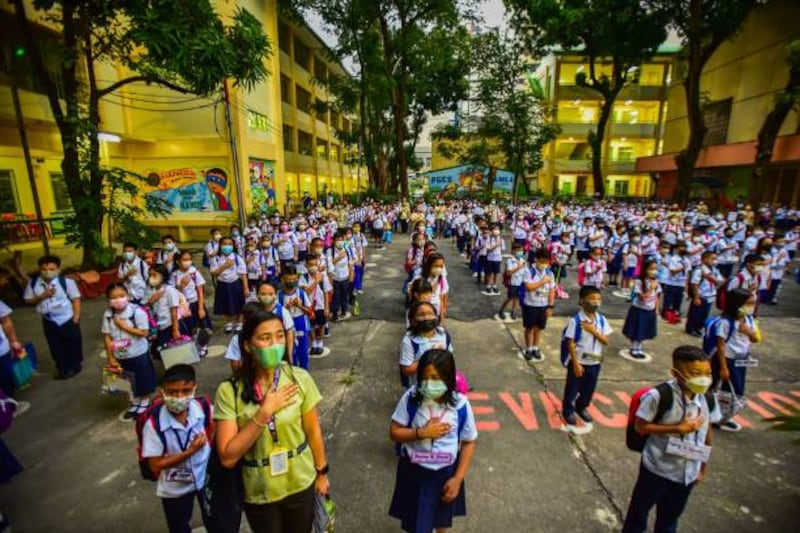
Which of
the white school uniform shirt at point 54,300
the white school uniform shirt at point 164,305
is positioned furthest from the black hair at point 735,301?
the white school uniform shirt at point 54,300

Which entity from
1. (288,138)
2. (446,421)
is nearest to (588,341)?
(446,421)

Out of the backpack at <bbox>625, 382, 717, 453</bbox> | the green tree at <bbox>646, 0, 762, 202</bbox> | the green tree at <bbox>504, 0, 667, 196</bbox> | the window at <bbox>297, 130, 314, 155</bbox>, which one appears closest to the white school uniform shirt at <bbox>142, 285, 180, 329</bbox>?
the backpack at <bbox>625, 382, 717, 453</bbox>

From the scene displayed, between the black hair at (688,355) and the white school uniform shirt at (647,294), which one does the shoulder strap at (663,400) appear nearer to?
the black hair at (688,355)

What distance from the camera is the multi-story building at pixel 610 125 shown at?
38.7 metres

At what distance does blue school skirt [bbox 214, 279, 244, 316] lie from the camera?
770cm

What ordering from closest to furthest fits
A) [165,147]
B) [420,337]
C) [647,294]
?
[420,337] → [647,294] → [165,147]

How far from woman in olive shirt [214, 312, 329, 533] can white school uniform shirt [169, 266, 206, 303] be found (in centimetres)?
522

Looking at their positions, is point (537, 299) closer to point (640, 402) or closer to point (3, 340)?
point (640, 402)

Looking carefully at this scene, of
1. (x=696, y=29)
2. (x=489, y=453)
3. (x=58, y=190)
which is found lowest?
(x=489, y=453)

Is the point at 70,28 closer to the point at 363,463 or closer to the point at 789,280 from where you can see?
the point at 363,463

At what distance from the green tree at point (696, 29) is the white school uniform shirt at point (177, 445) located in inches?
997

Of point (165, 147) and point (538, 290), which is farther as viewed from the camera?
point (165, 147)

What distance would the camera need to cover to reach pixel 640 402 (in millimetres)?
2846

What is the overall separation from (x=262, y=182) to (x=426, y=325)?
59.7 feet
